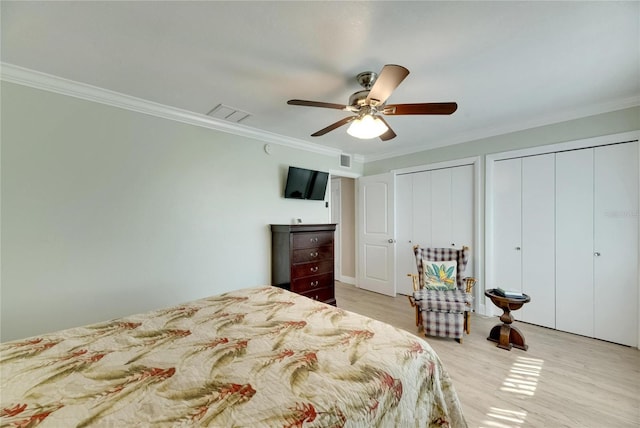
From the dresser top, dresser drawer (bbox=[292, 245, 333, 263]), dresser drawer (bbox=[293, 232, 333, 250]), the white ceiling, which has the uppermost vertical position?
the white ceiling

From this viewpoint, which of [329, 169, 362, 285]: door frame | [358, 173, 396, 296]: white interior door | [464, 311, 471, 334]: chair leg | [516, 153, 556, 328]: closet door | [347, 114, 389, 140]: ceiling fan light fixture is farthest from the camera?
[329, 169, 362, 285]: door frame

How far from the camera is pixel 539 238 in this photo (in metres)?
3.07

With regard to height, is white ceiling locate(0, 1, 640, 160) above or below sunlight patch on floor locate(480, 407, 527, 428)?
above

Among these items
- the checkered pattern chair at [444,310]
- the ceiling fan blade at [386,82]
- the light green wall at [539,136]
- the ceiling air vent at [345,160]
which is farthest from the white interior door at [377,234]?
the ceiling fan blade at [386,82]

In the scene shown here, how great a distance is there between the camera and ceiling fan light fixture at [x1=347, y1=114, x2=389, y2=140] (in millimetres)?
1952

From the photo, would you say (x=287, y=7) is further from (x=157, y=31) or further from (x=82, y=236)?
(x=82, y=236)

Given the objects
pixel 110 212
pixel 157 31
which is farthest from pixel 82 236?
pixel 157 31

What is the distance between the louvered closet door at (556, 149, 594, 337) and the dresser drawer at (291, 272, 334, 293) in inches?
107

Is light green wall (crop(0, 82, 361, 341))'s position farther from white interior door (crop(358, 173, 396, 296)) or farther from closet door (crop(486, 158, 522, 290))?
closet door (crop(486, 158, 522, 290))

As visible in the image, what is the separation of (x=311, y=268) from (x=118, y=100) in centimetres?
270

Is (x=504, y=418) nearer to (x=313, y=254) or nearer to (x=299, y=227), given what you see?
(x=313, y=254)

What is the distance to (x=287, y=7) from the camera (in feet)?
4.58

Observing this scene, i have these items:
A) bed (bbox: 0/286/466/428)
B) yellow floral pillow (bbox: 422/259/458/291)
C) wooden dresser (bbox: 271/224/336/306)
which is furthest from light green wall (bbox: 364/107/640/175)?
bed (bbox: 0/286/466/428)

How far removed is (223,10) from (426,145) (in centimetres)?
337
